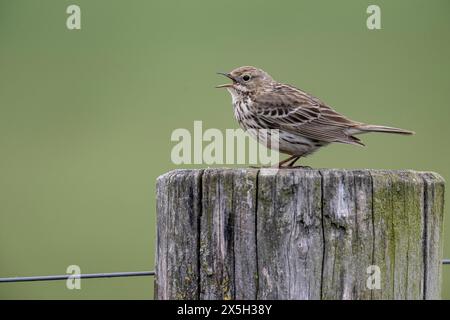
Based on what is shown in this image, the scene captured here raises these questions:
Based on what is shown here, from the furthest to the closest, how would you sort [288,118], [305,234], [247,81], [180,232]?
[247,81], [288,118], [180,232], [305,234]

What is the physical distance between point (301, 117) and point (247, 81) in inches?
32.7

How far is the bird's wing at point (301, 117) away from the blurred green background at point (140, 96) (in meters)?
3.15

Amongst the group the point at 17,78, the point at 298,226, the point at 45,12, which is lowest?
the point at 298,226

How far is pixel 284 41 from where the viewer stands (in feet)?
49.2

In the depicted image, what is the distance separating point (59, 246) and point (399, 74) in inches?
258

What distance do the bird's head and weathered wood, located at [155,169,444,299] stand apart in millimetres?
4027

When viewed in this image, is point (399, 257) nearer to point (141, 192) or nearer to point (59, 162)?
point (141, 192)

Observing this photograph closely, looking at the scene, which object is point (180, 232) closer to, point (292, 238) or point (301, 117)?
point (292, 238)

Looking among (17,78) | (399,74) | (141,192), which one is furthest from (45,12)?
(399,74)

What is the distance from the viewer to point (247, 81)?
26.8 ft

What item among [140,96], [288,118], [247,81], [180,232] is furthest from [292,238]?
[140,96]

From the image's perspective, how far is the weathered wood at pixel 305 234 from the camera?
399 centimetres

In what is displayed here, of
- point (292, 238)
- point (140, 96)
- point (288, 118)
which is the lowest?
point (292, 238)

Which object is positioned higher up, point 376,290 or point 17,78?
point 17,78
